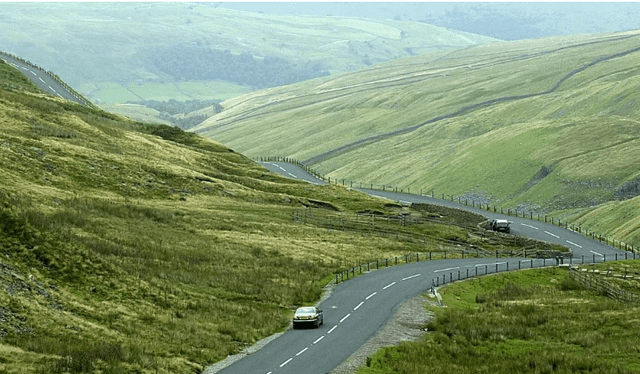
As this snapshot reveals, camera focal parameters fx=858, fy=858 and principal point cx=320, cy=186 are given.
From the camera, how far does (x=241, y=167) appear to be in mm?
136750

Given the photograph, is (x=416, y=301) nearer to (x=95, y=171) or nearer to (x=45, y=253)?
(x=45, y=253)

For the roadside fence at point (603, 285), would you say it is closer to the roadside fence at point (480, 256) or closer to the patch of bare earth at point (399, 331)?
the roadside fence at point (480, 256)

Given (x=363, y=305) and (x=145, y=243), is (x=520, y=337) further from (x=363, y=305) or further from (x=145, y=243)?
(x=145, y=243)

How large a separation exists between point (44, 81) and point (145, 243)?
108 meters

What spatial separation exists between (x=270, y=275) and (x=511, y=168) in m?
121

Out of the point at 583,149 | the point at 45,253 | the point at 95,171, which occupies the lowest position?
the point at 45,253

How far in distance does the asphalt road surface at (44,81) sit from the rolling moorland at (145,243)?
9.42 metres

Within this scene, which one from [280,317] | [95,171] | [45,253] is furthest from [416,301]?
[95,171]

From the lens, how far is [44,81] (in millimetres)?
168625

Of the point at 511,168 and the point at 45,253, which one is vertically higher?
the point at 511,168

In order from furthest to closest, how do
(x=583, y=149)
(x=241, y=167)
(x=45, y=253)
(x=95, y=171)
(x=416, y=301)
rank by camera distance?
(x=583, y=149) → (x=241, y=167) → (x=95, y=171) → (x=416, y=301) → (x=45, y=253)

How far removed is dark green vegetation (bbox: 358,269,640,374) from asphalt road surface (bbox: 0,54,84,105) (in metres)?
109

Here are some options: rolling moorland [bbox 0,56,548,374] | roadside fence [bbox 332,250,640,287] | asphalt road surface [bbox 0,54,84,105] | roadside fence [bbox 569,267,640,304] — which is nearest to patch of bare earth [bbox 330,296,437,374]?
rolling moorland [bbox 0,56,548,374]

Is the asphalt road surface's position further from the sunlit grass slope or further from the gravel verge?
the gravel verge
